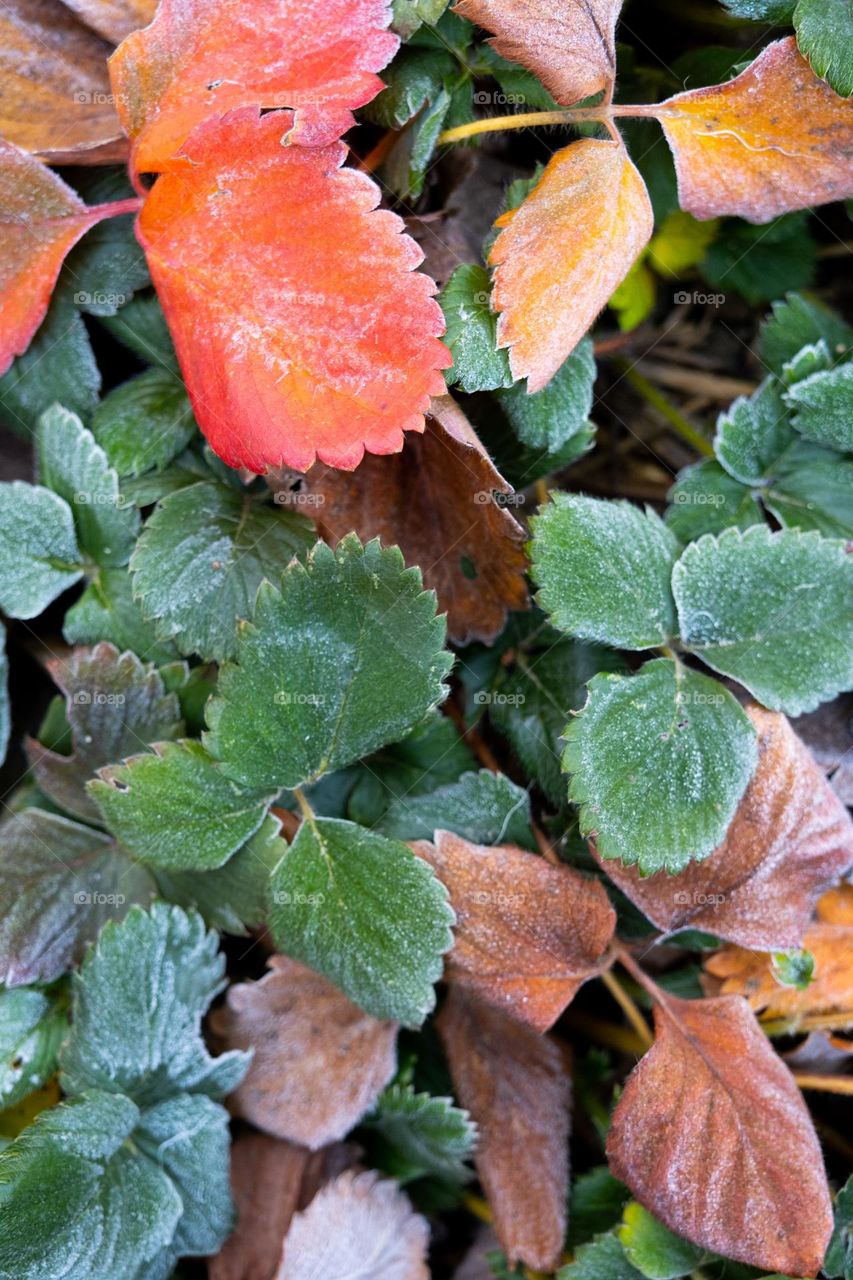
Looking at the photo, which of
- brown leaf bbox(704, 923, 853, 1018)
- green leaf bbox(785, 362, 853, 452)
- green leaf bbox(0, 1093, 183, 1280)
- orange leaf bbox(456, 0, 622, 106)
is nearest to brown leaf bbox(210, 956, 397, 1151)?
green leaf bbox(0, 1093, 183, 1280)

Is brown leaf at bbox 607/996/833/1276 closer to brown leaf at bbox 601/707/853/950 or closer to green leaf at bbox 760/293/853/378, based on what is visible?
brown leaf at bbox 601/707/853/950

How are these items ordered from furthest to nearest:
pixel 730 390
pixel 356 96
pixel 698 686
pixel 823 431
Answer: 1. pixel 730 390
2. pixel 823 431
3. pixel 698 686
4. pixel 356 96

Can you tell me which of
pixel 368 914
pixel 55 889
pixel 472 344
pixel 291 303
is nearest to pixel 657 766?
pixel 368 914

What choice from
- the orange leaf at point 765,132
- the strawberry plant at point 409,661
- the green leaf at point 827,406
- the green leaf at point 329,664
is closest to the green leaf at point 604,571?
the strawberry plant at point 409,661

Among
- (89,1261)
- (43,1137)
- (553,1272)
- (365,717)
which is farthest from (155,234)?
(553,1272)

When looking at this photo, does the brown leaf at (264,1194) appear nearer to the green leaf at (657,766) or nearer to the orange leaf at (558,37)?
the green leaf at (657,766)

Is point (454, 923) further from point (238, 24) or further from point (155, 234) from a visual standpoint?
point (238, 24)
